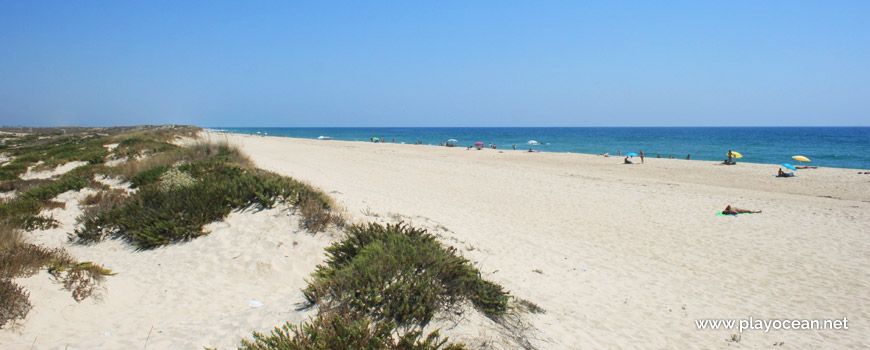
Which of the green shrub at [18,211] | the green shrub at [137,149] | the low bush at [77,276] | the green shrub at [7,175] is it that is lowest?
the low bush at [77,276]

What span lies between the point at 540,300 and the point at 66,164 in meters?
19.2

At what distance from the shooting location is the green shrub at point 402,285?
383 centimetres

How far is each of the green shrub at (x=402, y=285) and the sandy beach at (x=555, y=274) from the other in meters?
0.29

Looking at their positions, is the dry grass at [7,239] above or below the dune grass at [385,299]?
above

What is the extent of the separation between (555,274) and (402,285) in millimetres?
3619

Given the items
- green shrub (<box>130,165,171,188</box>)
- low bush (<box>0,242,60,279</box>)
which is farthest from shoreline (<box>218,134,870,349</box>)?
low bush (<box>0,242,60,279</box>)

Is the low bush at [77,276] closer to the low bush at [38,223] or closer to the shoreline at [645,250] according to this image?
the low bush at [38,223]

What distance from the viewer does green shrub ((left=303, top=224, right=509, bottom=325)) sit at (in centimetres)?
383

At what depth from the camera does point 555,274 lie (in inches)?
263

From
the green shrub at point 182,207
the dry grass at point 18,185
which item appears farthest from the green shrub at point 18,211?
the dry grass at point 18,185

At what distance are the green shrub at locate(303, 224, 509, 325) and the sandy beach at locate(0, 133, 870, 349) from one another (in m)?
0.29

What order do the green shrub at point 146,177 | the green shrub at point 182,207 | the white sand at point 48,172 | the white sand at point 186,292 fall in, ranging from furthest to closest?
1. the white sand at point 48,172
2. the green shrub at point 146,177
3. the green shrub at point 182,207
4. the white sand at point 186,292

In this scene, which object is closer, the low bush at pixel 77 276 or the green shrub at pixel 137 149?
the low bush at pixel 77 276

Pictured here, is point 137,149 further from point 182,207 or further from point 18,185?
point 182,207
